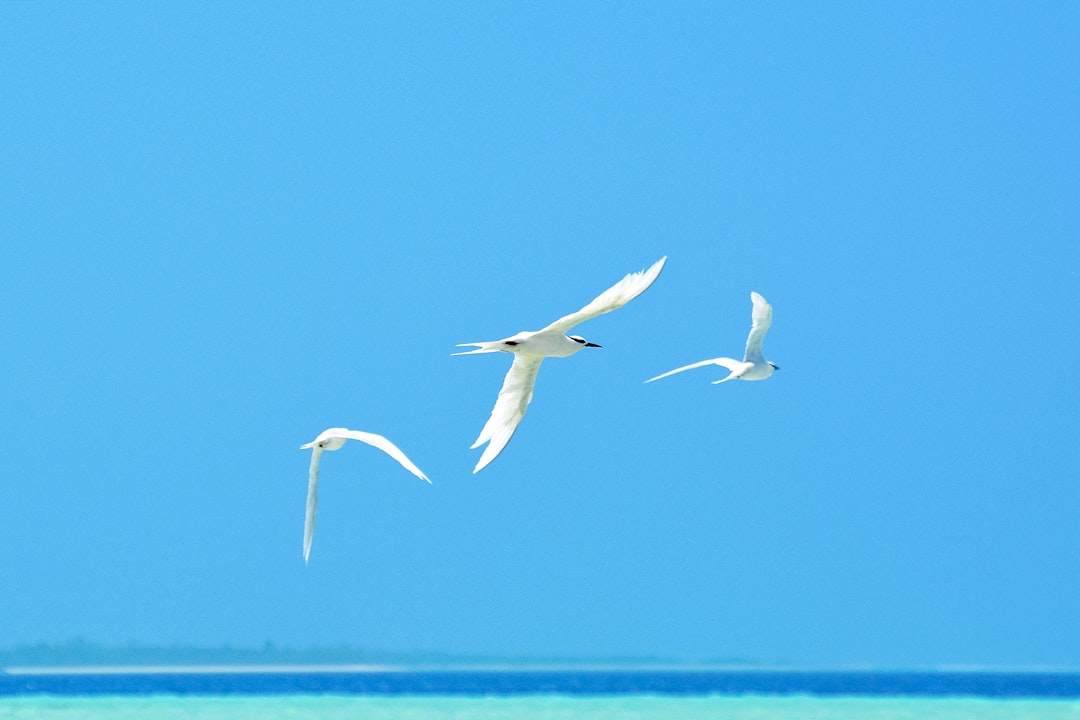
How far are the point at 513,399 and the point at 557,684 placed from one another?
30.9 ft

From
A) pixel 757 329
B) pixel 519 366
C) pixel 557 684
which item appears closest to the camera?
pixel 519 366

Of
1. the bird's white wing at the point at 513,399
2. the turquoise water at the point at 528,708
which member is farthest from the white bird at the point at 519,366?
the turquoise water at the point at 528,708

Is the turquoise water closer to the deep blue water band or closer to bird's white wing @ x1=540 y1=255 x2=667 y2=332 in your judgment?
the deep blue water band

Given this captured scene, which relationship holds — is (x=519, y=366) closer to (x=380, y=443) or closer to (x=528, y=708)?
(x=380, y=443)

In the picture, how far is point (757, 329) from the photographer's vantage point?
11133mm

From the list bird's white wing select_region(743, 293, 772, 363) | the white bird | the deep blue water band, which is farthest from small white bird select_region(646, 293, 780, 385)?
the deep blue water band

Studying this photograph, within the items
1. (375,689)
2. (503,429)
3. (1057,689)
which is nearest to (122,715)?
(375,689)

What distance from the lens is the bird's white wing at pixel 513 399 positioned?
8.18 m

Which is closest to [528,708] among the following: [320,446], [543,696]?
[543,696]

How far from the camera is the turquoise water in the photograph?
13.7 metres

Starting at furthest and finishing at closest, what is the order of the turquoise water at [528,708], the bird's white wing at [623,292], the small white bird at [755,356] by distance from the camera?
the turquoise water at [528,708] < the small white bird at [755,356] < the bird's white wing at [623,292]

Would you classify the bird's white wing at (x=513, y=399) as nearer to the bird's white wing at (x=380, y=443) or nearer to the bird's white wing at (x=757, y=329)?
the bird's white wing at (x=380, y=443)

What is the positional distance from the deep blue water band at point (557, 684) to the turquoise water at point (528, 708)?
585 mm

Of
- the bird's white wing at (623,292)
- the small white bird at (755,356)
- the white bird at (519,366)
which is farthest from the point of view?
the small white bird at (755,356)
